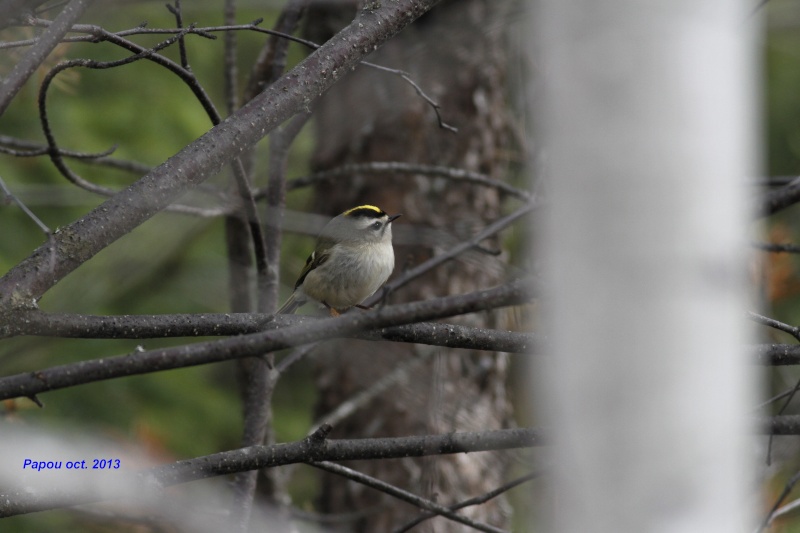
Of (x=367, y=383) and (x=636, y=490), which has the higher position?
(x=367, y=383)

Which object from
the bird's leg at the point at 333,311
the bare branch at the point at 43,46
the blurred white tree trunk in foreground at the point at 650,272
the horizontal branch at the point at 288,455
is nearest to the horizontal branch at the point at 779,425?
the horizontal branch at the point at 288,455

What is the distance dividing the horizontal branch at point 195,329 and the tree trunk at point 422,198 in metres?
2.53

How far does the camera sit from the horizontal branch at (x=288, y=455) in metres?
2.29

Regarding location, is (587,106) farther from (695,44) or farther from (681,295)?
(681,295)

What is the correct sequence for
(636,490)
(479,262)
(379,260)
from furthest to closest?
1. (479,262)
2. (379,260)
3. (636,490)

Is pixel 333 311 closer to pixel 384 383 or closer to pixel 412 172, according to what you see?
pixel 384 383

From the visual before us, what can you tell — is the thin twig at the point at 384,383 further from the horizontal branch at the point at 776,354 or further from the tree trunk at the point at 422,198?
the horizontal branch at the point at 776,354

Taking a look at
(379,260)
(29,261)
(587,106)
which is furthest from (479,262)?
(587,106)

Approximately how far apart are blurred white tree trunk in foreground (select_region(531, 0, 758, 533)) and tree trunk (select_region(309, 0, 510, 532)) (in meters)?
3.68

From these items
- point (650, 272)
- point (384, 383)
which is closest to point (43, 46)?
point (650, 272)

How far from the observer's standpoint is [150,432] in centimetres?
463

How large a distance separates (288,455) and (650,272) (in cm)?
151

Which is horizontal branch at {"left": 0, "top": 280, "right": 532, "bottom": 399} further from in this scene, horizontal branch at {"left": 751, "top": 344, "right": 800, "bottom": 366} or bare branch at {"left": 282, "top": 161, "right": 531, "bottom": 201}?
bare branch at {"left": 282, "top": 161, "right": 531, "bottom": 201}

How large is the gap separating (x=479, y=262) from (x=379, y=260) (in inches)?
23.0
